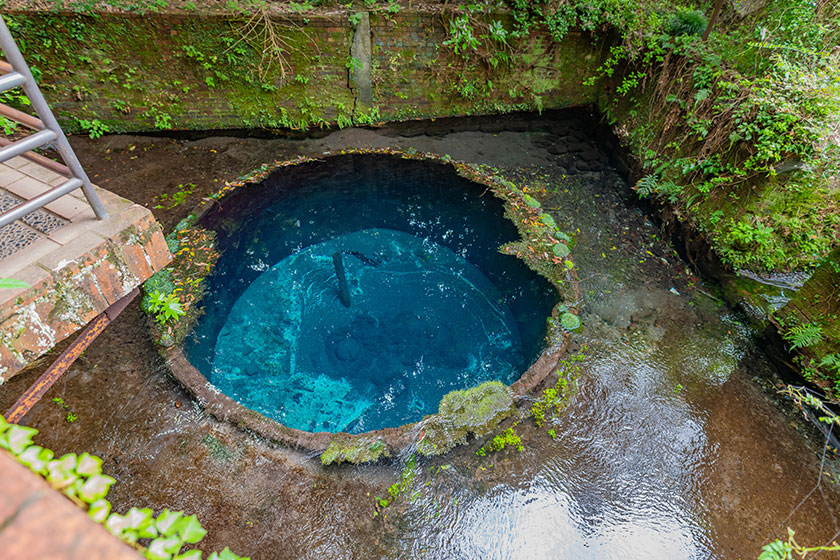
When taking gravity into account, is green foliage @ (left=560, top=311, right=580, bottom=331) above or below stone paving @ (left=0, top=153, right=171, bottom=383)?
below

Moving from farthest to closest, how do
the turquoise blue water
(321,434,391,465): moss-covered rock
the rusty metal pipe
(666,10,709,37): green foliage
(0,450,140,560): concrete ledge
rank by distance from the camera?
(666,10,709,37): green foliage, the turquoise blue water, (321,434,391,465): moss-covered rock, the rusty metal pipe, (0,450,140,560): concrete ledge

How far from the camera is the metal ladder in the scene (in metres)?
1.33

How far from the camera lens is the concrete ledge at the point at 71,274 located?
62.1 inches

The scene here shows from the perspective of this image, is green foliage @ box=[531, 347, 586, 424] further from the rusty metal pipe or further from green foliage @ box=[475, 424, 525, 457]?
the rusty metal pipe

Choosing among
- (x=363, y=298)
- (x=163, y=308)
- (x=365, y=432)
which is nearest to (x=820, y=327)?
(x=365, y=432)

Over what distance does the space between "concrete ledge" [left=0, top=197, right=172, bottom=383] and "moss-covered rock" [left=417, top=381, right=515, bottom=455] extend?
2.47m

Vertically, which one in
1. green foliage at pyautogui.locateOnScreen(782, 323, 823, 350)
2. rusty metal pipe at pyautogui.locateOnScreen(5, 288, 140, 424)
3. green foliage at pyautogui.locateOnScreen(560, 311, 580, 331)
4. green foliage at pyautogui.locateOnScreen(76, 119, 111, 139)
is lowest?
green foliage at pyautogui.locateOnScreen(560, 311, 580, 331)

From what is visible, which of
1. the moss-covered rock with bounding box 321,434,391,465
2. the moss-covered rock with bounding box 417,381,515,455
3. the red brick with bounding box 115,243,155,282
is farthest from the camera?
the moss-covered rock with bounding box 417,381,515,455

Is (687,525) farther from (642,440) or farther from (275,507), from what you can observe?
(275,507)

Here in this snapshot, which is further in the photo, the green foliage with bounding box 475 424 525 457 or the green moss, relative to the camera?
the green moss

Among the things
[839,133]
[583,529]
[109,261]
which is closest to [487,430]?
[583,529]

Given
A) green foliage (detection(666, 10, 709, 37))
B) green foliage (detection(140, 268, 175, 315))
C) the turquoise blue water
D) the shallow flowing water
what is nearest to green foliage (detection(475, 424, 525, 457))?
the shallow flowing water

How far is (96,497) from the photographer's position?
834 mm

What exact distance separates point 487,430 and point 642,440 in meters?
1.37
